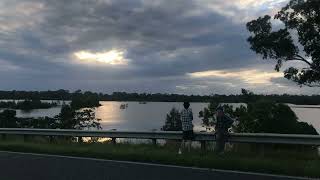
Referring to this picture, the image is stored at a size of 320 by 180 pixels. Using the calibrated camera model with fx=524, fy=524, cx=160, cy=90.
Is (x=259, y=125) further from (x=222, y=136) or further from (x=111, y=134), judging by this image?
(x=222, y=136)

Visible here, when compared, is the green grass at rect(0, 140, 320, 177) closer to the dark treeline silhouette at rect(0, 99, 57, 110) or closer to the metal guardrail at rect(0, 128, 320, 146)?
the metal guardrail at rect(0, 128, 320, 146)

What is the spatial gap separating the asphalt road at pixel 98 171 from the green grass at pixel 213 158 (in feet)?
2.25

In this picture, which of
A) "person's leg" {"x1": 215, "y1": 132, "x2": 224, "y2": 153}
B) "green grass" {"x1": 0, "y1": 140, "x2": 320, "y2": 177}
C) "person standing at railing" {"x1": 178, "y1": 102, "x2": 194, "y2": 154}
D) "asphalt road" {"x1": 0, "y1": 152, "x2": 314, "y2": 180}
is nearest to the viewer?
"asphalt road" {"x1": 0, "y1": 152, "x2": 314, "y2": 180}

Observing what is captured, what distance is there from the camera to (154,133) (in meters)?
18.0

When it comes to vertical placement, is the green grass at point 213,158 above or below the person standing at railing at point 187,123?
below

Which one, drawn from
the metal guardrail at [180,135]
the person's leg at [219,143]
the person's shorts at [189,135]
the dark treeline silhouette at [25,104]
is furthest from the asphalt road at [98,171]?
the dark treeline silhouette at [25,104]

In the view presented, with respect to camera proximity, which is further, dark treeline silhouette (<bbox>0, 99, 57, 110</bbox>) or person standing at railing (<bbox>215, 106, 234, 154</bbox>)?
dark treeline silhouette (<bbox>0, 99, 57, 110</bbox>)

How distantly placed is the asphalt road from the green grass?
0.69 m

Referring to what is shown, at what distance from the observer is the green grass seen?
458 inches

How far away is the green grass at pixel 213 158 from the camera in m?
11.6

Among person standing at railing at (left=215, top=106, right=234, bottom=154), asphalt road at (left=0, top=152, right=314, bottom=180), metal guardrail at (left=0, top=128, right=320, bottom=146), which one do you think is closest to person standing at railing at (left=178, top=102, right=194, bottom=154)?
metal guardrail at (left=0, top=128, right=320, bottom=146)

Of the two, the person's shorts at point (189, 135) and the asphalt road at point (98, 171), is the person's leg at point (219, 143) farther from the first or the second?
the asphalt road at point (98, 171)

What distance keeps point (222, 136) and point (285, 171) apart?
3866mm

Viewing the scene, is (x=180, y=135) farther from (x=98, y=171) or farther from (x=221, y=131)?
(x=98, y=171)
